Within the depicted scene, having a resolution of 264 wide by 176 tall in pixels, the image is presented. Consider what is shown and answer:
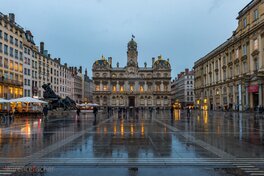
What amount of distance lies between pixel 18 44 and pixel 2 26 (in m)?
9.72

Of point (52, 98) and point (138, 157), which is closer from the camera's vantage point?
point (138, 157)

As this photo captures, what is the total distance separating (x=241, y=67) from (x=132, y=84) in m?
75.6

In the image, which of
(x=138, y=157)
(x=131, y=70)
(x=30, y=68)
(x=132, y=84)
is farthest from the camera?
(x=132, y=84)

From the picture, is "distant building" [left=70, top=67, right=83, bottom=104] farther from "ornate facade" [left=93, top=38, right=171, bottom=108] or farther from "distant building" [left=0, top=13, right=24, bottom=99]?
"distant building" [left=0, top=13, right=24, bottom=99]

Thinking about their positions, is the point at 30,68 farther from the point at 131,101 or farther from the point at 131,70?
the point at 131,101

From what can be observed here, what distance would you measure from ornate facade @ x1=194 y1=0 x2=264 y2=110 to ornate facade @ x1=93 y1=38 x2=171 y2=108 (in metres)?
44.5

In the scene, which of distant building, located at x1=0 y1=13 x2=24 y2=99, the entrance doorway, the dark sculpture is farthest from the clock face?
the dark sculpture

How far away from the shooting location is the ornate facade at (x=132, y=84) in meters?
132

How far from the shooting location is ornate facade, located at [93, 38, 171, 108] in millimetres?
132375

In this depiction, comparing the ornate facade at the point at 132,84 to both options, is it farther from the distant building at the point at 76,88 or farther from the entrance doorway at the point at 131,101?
the distant building at the point at 76,88

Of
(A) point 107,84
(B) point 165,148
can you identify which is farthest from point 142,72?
(B) point 165,148

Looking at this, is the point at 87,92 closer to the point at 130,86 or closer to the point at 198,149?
the point at 130,86

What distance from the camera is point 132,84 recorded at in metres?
134

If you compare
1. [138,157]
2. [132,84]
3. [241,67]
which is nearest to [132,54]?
[132,84]
